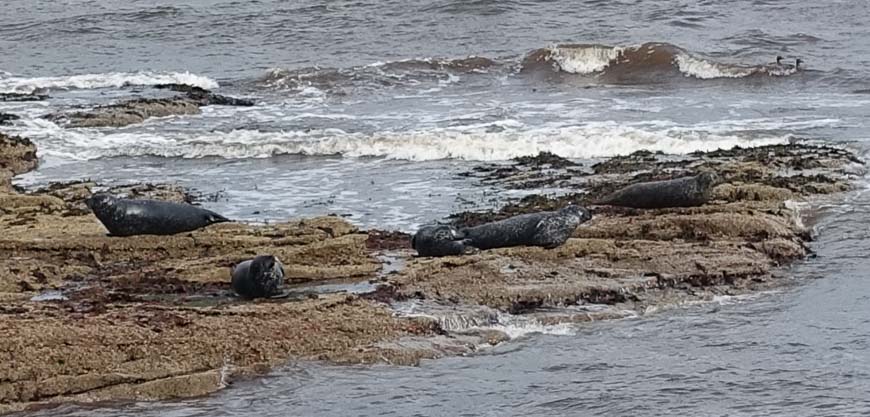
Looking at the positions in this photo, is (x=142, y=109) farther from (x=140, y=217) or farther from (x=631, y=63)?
(x=140, y=217)

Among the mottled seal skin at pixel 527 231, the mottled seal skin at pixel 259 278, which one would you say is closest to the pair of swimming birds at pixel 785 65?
the mottled seal skin at pixel 527 231

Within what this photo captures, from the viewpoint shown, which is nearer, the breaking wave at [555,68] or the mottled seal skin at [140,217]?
the mottled seal skin at [140,217]

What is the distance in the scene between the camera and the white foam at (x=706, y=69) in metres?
24.1

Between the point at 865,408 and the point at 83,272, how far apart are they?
575cm

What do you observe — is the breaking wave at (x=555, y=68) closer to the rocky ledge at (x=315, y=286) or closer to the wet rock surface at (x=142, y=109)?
the wet rock surface at (x=142, y=109)

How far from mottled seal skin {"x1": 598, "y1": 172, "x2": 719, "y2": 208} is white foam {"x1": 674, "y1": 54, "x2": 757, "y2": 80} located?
1265 centimetres

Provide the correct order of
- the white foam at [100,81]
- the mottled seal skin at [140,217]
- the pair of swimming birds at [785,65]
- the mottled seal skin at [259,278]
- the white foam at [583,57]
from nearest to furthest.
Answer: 1. the mottled seal skin at [259,278]
2. the mottled seal skin at [140,217]
3. the pair of swimming birds at [785,65]
4. the white foam at [100,81]
5. the white foam at [583,57]

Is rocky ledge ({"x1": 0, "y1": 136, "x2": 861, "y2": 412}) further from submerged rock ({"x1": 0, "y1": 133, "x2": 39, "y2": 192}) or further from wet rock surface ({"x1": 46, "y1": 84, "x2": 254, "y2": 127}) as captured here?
wet rock surface ({"x1": 46, "y1": 84, "x2": 254, "y2": 127})

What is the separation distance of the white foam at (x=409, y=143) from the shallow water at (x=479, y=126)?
45 millimetres

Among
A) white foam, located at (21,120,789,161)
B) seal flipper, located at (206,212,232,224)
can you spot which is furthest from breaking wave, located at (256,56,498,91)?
seal flipper, located at (206,212,232,224)

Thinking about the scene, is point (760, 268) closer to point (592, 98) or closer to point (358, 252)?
point (358, 252)

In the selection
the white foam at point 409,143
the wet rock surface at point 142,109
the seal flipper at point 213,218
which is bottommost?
the white foam at point 409,143

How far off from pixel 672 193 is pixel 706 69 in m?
13.4

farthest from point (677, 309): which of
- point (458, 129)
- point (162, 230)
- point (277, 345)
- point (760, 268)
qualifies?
point (458, 129)
